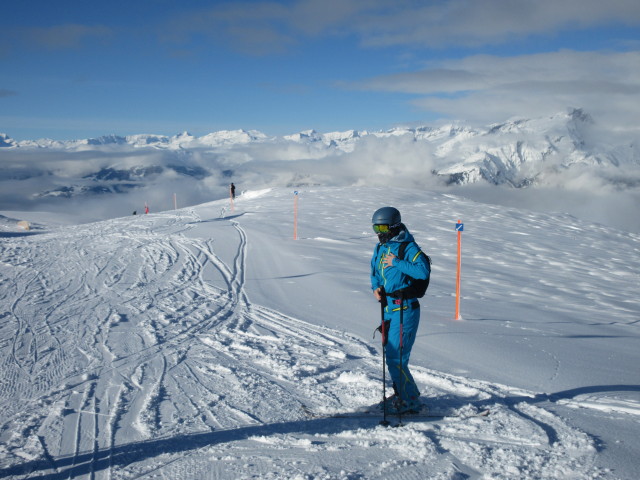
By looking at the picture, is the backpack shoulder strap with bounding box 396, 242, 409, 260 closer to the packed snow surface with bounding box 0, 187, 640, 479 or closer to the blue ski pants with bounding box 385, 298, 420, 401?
the blue ski pants with bounding box 385, 298, 420, 401

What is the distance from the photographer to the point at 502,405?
4.89 metres

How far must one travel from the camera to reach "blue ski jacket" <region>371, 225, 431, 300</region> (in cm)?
429

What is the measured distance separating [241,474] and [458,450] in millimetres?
1825

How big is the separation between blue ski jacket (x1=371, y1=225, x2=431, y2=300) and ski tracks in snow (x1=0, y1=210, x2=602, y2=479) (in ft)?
4.49

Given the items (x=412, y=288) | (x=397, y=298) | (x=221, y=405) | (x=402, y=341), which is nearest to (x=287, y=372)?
(x=221, y=405)

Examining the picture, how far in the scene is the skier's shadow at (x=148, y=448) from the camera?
369cm

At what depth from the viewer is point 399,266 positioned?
433 centimetres

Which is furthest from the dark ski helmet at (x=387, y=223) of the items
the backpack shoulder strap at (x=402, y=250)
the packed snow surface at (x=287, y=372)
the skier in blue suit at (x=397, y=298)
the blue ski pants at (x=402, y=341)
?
the packed snow surface at (x=287, y=372)

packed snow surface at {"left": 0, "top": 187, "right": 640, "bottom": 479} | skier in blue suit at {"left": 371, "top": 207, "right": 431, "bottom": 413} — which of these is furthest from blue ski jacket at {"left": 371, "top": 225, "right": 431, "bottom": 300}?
packed snow surface at {"left": 0, "top": 187, "right": 640, "bottom": 479}

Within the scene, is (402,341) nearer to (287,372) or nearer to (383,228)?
(383,228)

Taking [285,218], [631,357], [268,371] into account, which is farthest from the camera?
[285,218]

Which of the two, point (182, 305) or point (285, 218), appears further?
point (285, 218)

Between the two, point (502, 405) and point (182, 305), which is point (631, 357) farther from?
point (182, 305)

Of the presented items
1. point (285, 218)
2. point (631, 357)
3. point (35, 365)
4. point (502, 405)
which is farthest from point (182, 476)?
point (285, 218)
